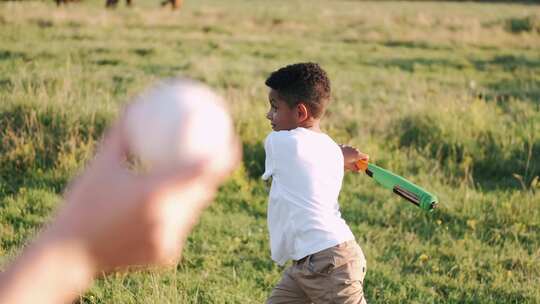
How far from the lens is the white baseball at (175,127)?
1.99ft

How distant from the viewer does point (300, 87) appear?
3.25 metres

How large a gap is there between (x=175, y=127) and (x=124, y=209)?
84 millimetres

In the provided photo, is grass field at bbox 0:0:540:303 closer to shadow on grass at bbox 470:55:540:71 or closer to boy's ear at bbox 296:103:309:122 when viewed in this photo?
boy's ear at bbox 296:103:309:122

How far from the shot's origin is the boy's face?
128 inches

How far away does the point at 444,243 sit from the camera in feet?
17.6

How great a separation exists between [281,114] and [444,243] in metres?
2.63

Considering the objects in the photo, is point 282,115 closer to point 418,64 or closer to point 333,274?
point 333,274

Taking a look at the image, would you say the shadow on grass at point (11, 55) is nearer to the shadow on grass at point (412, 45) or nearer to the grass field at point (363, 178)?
the grass field at point (363, 178)

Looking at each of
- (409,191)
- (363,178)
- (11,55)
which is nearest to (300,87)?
(409,191)

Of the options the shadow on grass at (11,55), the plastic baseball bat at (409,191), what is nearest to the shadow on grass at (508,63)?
the shadow on grass at (11,55)

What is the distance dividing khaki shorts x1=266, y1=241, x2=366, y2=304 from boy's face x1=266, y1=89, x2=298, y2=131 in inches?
24.0

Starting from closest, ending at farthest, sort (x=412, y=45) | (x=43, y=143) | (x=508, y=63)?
(x=43, y=143)
(x=508, y=63)
(x=412, y=45)

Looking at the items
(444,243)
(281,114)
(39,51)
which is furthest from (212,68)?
(281,114)

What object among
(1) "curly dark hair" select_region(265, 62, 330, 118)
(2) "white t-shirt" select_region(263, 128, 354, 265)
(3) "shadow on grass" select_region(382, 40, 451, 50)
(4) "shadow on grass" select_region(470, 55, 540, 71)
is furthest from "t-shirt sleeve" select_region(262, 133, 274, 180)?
(3) "shadow on grass" select_region(382, 40, 451, 50)
